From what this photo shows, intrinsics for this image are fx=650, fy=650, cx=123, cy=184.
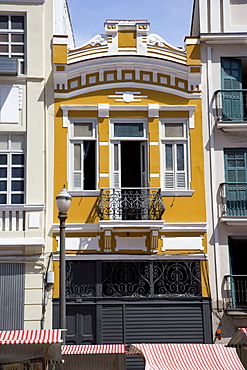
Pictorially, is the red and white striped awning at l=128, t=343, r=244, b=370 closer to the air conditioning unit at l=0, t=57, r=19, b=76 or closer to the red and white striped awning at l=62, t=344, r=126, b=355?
the red and white striped awning at l=62, t=344, r=126, b=355

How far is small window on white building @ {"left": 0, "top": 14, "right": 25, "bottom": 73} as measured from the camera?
62.7 feet

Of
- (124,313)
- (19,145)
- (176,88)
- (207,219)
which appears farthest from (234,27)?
(124,313)

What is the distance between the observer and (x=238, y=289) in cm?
1811

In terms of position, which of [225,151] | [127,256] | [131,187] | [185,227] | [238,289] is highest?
[225,151]

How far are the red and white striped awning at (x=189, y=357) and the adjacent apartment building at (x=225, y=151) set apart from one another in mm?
3641

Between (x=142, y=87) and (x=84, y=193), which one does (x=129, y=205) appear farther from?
(x=142, y=87)

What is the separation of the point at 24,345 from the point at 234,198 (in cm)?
781

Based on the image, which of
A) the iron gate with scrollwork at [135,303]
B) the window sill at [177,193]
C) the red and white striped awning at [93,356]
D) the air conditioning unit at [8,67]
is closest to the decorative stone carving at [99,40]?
the air conditioning unit at [8,67]

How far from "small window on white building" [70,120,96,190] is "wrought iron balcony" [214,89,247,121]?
3713 mm

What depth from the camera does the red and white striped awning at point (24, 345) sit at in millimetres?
13336

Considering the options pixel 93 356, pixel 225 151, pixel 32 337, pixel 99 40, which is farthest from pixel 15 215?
pixel 225 151

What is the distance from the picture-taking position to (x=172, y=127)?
19.2 meters

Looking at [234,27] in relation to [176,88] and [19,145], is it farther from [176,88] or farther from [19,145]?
[19,145]

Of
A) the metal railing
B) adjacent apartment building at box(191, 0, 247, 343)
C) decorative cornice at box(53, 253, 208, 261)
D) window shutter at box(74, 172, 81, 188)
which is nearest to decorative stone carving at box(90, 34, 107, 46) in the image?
adjacent apartment building at box(191, 0, 247, 343)
